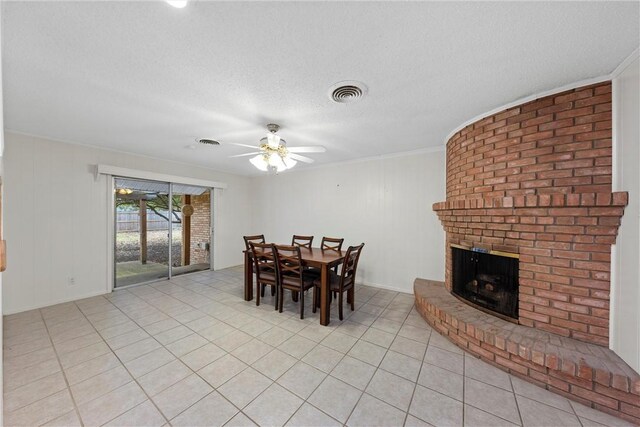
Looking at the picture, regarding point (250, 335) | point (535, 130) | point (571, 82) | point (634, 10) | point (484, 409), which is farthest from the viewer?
point (250, 335)

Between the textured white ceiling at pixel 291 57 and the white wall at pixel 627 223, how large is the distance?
214 mm

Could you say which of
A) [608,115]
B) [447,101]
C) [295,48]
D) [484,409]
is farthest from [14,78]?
[608,115]

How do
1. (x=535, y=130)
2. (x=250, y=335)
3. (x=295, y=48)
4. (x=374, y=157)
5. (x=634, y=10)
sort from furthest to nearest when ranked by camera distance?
(x=374, y=157) → (x=250, y=335) → (x=535, y=130) → (x=295, y=48) → (x=634, y=10)

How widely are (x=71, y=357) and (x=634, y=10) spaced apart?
4500mm

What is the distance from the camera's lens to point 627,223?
1629mm

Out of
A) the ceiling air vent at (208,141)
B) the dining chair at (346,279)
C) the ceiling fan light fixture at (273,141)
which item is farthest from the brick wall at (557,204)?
the ceiling air vent at (208,141)

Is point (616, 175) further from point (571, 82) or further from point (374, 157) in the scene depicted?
point (374, 157)

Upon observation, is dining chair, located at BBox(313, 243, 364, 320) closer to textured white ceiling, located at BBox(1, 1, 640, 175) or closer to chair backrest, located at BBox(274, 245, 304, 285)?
chair backrest, located at BBox(274, 245, 304, 285)

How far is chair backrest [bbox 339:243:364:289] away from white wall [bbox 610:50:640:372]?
6.67 ft

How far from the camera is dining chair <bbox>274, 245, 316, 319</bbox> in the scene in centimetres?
283

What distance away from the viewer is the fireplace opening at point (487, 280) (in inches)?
86.7

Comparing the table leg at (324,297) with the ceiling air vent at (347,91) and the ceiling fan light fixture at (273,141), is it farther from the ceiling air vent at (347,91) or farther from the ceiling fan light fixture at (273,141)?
the ceiling air vent at (347,91)

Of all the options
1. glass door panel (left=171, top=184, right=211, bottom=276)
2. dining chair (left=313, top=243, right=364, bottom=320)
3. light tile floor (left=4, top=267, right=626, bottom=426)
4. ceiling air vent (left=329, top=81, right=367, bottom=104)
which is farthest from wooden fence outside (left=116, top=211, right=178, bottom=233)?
ceiling air vent (left=329, top=81, right=367, bottom=104)

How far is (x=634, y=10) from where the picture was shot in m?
1.20
